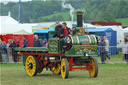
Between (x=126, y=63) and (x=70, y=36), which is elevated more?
(x=70, y=36)

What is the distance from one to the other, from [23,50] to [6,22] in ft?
71.4

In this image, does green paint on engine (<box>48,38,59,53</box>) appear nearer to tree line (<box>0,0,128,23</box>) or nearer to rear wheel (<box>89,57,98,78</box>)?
rear wheel (<box>89,57,98,78</box>)

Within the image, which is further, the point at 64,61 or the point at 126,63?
the point at 126,63

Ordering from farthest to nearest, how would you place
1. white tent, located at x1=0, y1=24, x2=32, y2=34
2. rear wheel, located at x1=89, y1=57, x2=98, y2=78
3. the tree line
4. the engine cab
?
the tree line, white tent, located at x1=0, y1=24, x2=32, y2=34, rear wheel, located at x1=89, y1=57, x2=98, y2=78, the engine cab

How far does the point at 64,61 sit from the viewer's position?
617 inches

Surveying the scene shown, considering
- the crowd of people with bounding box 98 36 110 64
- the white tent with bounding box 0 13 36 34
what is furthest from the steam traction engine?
the white tent with bounding box 0 13 36 34

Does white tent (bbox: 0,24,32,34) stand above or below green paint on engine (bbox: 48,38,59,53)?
above

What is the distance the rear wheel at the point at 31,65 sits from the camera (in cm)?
1696

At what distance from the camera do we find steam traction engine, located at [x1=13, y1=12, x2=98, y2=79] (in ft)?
51.2

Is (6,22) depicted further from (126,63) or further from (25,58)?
(25,58)

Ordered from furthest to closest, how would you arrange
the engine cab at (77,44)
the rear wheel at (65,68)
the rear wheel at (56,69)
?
the rear wheel at (56,69)
the engine cab at (77,44)
the rear wheel at (65,68)

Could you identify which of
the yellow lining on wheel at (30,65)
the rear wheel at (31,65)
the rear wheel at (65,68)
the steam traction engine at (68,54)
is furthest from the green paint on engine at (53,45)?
the yellow lining on wheel at (30,65)

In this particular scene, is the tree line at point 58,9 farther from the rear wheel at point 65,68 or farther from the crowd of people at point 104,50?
the rear wheel at point 65,68

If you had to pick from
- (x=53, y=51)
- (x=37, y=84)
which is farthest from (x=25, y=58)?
(x=37, y=84)
